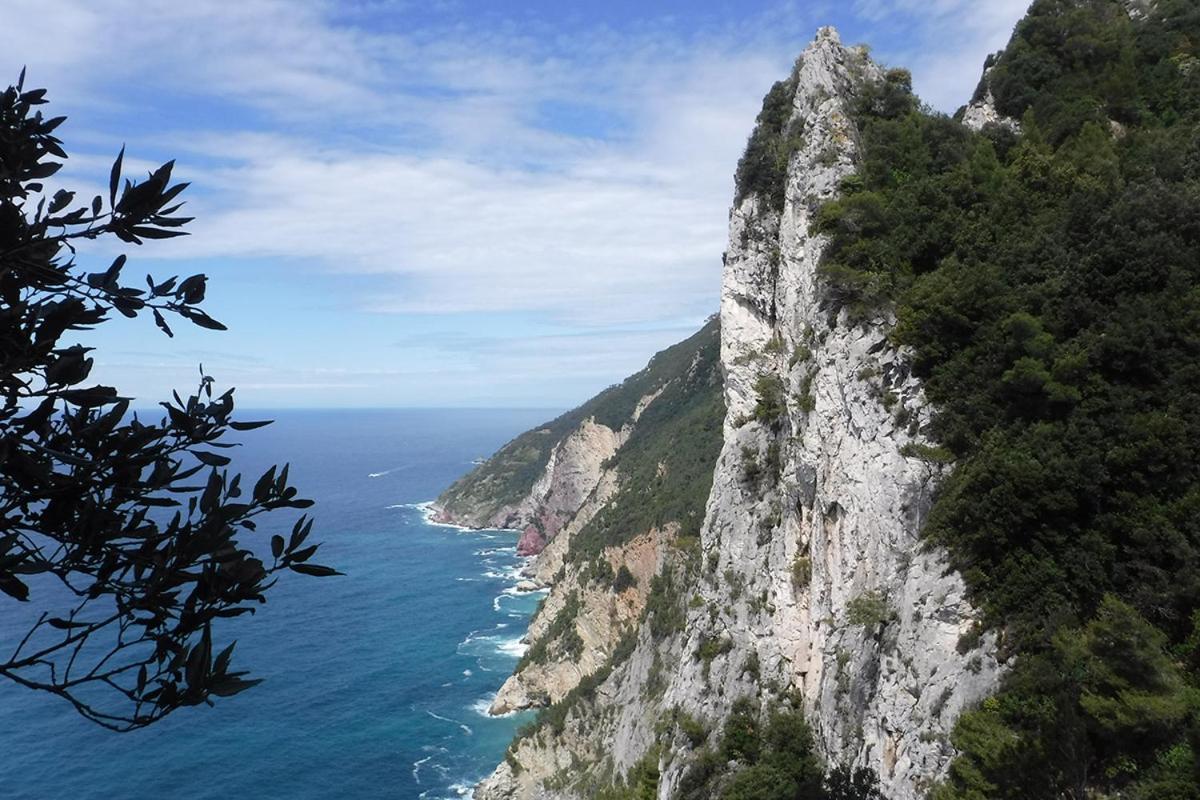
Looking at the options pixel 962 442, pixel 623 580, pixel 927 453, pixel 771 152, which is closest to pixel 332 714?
pixel 623 580

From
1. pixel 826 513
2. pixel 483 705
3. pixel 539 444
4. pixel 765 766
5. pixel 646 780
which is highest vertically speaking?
pixel 826 513

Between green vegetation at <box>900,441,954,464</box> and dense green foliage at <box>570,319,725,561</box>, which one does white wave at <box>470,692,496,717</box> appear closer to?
dense green foliage at <box>570,319,725,561</box>

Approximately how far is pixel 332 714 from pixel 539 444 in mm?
81626

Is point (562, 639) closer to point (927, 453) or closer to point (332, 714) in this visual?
point (332, 714)

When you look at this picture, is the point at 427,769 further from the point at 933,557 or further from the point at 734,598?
the point at 933,557

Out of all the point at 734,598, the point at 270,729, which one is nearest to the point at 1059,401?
the point at 734,598

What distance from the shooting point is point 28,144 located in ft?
10.9

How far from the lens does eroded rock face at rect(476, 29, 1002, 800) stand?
564 inches

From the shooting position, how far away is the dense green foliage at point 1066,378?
35.6 feet

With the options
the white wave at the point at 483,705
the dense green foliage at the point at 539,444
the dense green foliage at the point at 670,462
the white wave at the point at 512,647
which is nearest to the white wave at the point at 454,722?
the white wave at the point at 483,705

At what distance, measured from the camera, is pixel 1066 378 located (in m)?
14.3

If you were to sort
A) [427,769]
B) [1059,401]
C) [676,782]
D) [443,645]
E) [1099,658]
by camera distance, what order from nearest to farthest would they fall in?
[1099,658]
[1059,401]
[676,782]
[427,769]
[443,645]

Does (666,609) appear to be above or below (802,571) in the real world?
below

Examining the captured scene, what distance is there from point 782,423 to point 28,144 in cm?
2168
